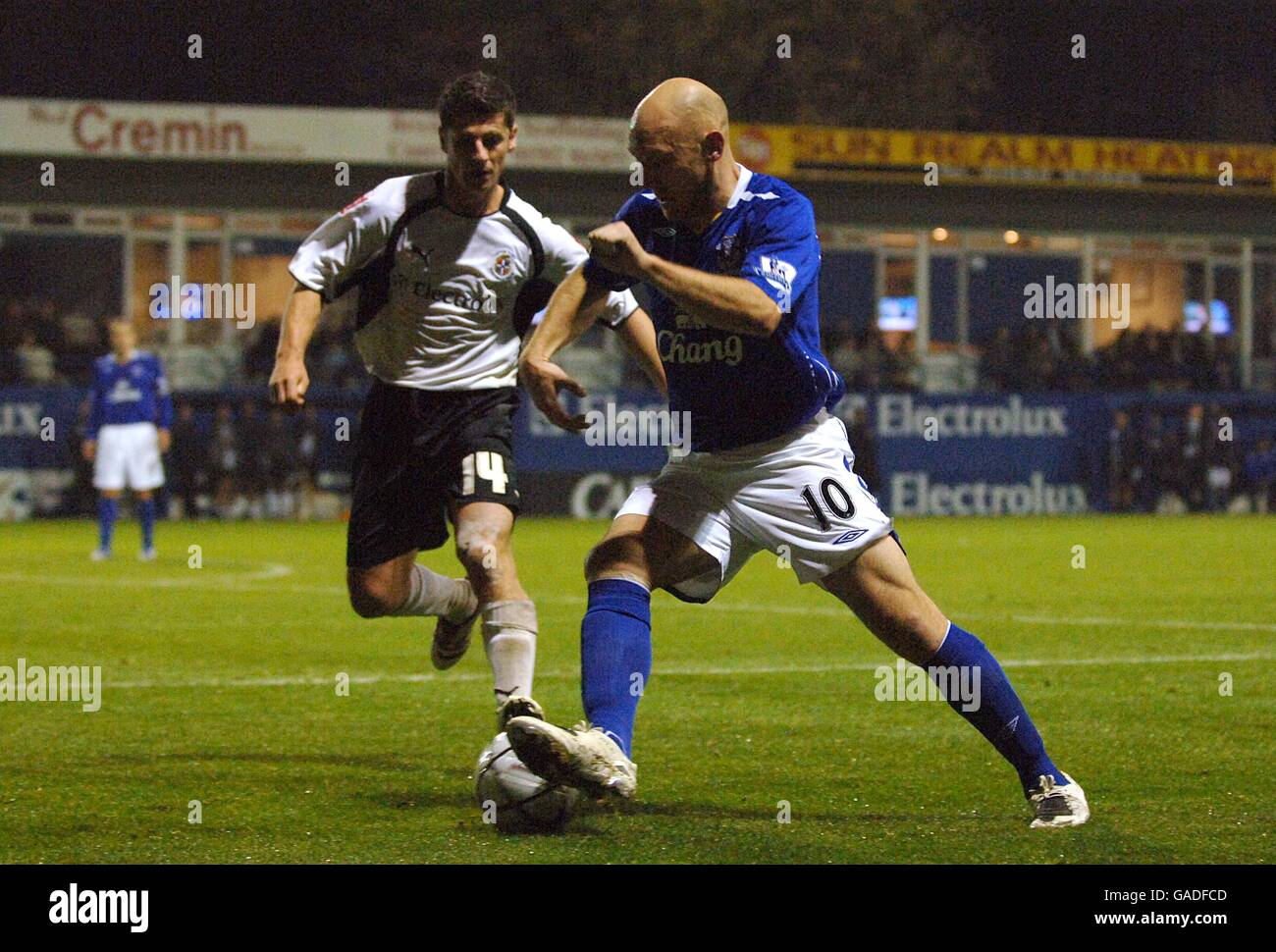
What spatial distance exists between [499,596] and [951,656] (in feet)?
5.41

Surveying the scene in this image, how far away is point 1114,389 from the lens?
104 ft

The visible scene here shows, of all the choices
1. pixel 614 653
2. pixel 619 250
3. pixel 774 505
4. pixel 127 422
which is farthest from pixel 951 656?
pixel 127 422

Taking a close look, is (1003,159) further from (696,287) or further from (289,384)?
(696,287)

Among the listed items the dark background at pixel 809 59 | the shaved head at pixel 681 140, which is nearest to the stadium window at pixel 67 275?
the dark background at pixel 809 59

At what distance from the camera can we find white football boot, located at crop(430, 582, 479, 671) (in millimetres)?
7617

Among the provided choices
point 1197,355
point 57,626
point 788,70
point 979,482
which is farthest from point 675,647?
point 788,70

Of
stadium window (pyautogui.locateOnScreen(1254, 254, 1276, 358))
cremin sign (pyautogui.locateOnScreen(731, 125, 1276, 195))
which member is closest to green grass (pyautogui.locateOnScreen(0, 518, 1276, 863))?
cremin sign (pyautogui.locateOnScreen(731, 125, 1276, 195))

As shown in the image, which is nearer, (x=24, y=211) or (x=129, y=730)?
(x=129, y=730)

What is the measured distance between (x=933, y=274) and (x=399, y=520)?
3050cm

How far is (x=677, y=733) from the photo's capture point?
7914 mm

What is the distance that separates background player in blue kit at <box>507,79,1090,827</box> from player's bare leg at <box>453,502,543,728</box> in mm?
888

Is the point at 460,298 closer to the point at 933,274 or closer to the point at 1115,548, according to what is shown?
the point at 1115,548

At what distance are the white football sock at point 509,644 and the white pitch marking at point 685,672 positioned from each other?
2976mm

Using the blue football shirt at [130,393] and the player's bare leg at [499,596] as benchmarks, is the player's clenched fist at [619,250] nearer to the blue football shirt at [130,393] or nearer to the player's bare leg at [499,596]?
the player's bare leg at [499,596]
